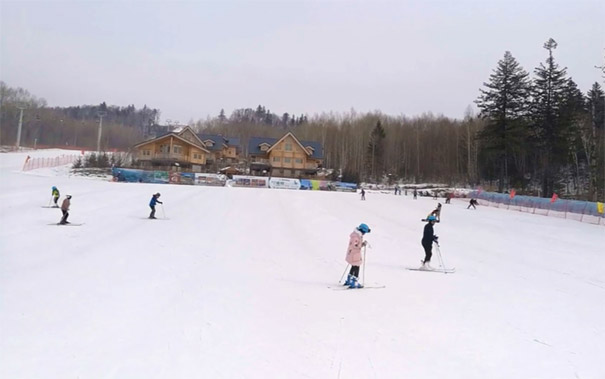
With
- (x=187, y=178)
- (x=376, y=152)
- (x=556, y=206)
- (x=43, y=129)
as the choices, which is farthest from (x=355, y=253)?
(x=43, y=129)

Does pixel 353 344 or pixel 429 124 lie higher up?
pixel 429 124

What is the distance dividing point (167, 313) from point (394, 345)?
4383 millimetres

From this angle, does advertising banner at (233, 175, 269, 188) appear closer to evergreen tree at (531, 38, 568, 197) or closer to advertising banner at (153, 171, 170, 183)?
advertising banner at (153, 171, 170, 183)

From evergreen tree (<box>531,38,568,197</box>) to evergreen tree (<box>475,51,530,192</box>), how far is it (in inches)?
69.4

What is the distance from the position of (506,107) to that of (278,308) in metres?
55.9

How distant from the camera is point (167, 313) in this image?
8.01 m

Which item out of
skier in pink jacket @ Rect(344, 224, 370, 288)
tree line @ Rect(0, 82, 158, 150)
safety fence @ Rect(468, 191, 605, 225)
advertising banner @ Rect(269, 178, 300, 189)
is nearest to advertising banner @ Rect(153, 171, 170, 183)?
advertising banner @ Rect(269, 178, 300, 189)

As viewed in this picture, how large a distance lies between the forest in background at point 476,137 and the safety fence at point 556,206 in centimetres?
1031

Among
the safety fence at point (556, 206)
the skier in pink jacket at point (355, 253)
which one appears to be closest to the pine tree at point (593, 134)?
the safety fence at point (556, 206)

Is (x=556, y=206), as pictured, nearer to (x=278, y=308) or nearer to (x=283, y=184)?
(x=278, y=308)

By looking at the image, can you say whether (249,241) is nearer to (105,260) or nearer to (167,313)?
(105,260)

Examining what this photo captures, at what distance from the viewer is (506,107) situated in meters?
55.0

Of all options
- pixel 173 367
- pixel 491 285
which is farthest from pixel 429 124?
pixel 173 367

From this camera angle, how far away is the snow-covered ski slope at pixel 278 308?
5.86 meters
